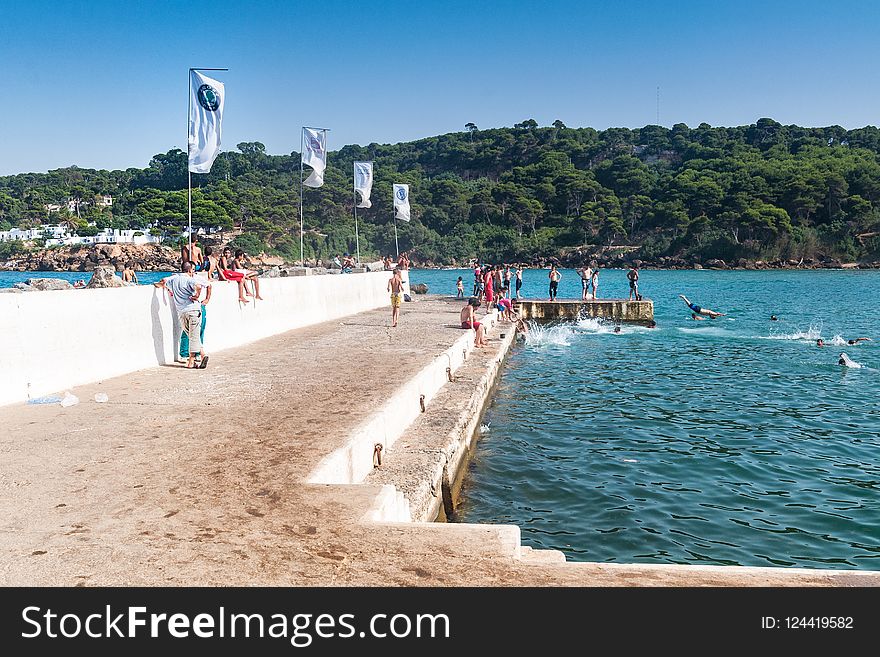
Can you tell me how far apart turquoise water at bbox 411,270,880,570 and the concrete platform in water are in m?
8.22

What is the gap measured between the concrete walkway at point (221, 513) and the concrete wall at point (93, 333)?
1.61 feet

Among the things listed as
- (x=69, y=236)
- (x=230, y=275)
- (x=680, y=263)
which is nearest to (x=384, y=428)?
(x=230, y=275)

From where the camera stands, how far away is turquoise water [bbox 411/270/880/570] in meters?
7.51

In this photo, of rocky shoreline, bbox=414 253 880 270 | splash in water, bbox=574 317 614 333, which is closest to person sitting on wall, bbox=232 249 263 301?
splash in water, bbox=574 317 614 333

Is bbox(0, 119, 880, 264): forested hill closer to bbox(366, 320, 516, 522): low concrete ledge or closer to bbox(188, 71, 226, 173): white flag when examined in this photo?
bbox(188, 71, 226, 173): white flag

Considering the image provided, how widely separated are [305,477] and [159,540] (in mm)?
1378

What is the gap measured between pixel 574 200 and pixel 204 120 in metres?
126

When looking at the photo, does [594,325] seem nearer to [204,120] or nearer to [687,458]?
[204,120]

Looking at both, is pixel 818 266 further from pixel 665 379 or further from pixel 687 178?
pixel 665 379

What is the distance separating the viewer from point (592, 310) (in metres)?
30.7

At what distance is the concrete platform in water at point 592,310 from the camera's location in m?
30.7

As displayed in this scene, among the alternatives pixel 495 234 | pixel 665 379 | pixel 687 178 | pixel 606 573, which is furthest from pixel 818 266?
pixel 606 573

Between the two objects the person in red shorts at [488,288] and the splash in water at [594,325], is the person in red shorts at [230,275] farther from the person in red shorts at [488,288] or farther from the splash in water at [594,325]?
the splash in water at [594,325]

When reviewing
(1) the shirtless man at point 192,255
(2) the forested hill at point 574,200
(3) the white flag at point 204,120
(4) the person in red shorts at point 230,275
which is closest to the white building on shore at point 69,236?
(2) the forested hill at point 574,200
